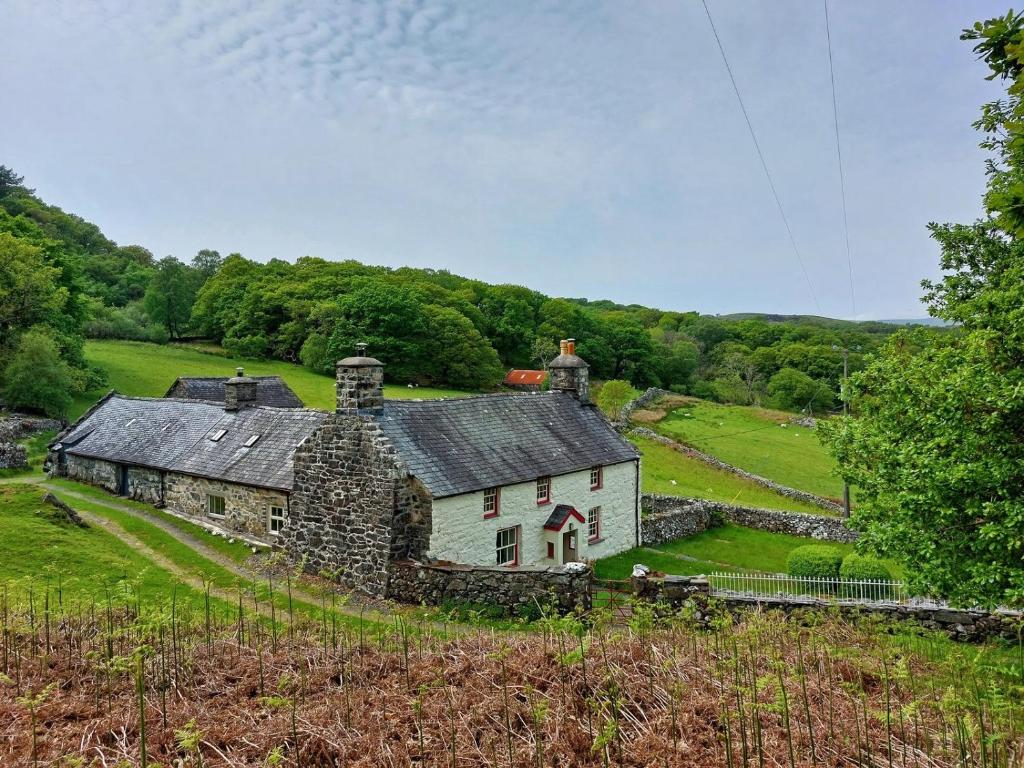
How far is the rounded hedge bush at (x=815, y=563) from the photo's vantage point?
21.1m

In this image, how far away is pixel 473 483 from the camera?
1869 centimetres

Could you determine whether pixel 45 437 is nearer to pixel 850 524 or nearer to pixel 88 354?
pixel 88 354

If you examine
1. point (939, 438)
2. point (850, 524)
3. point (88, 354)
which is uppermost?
point (88, 354)

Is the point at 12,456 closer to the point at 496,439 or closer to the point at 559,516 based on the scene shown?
the point at 496,439

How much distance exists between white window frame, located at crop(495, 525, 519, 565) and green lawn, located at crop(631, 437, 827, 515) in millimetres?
14471

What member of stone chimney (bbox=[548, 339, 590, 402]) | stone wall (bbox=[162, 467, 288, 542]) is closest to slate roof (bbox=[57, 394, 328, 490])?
stone wall (bbox=[162, 467, 288, 542])

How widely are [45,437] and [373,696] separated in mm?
38967

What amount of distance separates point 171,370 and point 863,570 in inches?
2176

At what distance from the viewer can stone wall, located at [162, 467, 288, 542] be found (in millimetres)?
22547

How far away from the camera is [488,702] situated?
23.3 ft

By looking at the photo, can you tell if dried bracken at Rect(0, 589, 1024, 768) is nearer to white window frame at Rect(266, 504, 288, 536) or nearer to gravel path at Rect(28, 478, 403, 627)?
gravel path at Rect(28, 478, 403, 627)

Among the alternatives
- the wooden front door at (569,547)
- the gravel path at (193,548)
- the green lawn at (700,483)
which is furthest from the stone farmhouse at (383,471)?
the green lawn at (700,483)

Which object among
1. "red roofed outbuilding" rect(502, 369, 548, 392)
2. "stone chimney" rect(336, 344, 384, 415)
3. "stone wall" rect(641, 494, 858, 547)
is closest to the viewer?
"stone chimney" rect(336, 344, 384, 415)

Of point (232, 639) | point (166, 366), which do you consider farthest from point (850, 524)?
point (166, 366)
